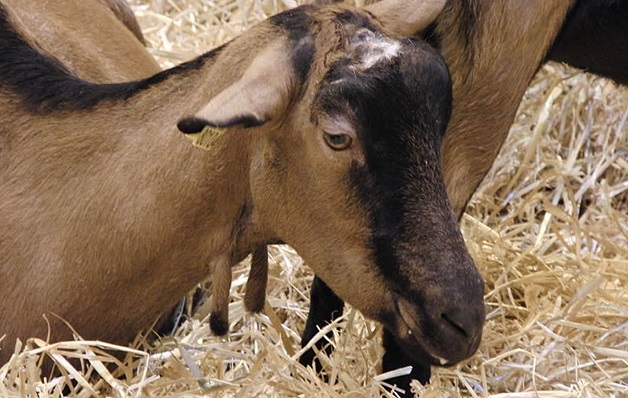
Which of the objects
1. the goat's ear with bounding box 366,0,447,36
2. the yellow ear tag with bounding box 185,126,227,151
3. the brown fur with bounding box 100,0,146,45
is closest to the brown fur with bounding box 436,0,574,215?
the goat's ear with bounding box 366,0,447,36

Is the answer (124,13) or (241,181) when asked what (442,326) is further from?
(124,13)

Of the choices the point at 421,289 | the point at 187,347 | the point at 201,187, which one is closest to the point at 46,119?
the point at 201,187

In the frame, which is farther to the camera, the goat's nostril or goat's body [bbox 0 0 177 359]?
goat's body [bbox 0 0 177 359]

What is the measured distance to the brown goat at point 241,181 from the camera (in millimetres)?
3396

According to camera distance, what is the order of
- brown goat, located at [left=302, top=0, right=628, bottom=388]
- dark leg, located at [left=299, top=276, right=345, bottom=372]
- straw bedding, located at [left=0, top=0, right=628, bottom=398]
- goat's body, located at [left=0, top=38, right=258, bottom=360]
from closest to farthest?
goat's body, located at [left=0, top=38, right=258, bottom=360] → straw bedding, located at [left=0, top=0, right=628, bottom=398] → brown goat, located at [left=302, top=0, right=628, bottom=388] → dark leg, located at [left=299, top=276, right=345, bottom=372]

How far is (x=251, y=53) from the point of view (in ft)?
11.8

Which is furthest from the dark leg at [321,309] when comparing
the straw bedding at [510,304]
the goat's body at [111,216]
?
the goat's body at [111,216]

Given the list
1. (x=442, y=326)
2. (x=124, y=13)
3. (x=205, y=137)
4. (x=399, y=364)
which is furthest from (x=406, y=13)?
(x=124, y=13)

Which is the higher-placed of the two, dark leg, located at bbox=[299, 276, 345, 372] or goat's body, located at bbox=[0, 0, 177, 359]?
goat's body, located at bbox=[0, 0, 177, 359]

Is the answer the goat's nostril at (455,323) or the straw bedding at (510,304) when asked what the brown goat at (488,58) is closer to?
the straw bedding at (510,304)

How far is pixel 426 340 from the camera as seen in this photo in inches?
137

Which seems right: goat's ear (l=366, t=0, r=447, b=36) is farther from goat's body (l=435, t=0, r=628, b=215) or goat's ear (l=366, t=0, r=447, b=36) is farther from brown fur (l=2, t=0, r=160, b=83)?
brown fur (l=2, t=0, r=160, b=83)

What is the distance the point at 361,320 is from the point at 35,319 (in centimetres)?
112

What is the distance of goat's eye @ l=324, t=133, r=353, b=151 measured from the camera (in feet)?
11.1
